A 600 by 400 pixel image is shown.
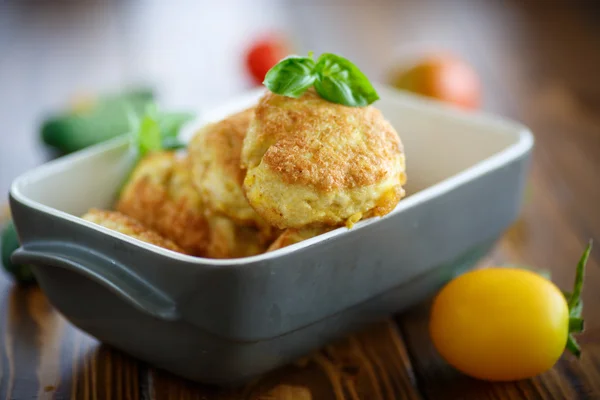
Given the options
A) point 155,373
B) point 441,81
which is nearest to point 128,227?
point 155,373

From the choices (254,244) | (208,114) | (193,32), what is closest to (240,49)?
(193,32)

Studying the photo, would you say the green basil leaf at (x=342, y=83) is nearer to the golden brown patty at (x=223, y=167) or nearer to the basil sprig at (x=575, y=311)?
the golden brown patty at (x=223, y=167)

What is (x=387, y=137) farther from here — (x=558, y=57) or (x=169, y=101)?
(x=558, y=57)

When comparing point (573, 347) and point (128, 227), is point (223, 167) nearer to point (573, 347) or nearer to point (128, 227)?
point (128, 227)

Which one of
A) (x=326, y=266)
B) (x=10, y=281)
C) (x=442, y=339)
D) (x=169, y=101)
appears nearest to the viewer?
(x=326, y=266)

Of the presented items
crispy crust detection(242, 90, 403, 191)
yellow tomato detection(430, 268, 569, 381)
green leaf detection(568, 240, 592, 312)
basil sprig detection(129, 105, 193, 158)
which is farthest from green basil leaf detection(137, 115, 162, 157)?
green leaf detection(568, 240, 592, 312)
